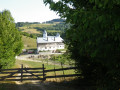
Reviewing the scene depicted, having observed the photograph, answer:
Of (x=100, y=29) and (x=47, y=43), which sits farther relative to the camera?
(x=47, y=43)

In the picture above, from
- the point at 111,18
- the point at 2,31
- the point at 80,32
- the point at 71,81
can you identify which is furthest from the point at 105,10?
the point at 2,31

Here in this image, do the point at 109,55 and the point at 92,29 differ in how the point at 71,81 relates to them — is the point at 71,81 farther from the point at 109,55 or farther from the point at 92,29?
the point at 92,29

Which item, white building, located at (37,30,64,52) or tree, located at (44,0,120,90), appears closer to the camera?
tree, located at (44,0,120,90)

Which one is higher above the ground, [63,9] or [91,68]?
[63,9]

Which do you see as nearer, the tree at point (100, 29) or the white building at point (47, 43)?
the tree at point (100, 29)

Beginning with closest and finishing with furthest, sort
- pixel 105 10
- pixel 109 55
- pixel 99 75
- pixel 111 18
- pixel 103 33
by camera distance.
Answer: pixel 111 18 < pixel 105 10 < pixel 103 33 < pixel 109 55 < pixel 99 75

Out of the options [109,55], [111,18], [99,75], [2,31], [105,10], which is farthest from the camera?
[2,31]

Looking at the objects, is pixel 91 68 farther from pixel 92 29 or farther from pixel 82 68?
pixel 92 29

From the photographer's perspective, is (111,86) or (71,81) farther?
(71,81)

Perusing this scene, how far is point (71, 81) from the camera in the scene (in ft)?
41.0

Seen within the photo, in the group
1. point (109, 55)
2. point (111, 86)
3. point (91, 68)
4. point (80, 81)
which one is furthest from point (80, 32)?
point (80, 81)

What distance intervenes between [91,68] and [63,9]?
5558 mm

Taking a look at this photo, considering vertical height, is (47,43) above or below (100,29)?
below

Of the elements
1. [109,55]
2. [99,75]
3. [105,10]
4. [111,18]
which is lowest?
[99,75]
